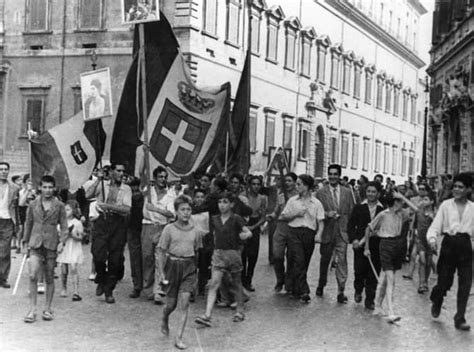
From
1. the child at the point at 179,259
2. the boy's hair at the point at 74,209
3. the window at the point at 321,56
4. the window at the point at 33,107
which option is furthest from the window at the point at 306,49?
the child at the point at 179,259

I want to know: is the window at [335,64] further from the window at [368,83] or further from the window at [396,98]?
the window at [396,98]

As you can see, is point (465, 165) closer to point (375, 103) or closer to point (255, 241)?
point (375, 103)

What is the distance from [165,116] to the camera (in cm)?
1164

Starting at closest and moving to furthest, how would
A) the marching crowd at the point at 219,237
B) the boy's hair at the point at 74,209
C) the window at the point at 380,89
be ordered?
1. the marching crowd at the point at 219,237
2. the boy's hair at the point at 74,209
3. the window at the point at 380,89

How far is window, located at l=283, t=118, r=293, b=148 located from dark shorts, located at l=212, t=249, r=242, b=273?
23405 mm

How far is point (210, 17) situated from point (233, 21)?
1.87 metres

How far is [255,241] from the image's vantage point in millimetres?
11969

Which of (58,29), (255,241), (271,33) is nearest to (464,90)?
(271,33)

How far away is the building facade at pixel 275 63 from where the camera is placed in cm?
2655

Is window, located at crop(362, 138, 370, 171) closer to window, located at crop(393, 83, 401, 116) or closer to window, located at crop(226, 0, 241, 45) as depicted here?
window, located at crop(393, 83, 401, 116)

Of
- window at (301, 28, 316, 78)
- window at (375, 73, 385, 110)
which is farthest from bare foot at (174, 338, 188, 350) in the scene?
window at (375, 73, 385, 110)

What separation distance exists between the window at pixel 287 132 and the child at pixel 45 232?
78.7ft

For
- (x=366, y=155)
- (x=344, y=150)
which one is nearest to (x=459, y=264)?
(x=344, y=150)

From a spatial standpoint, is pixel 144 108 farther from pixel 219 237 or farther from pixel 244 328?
pixel 244 328
